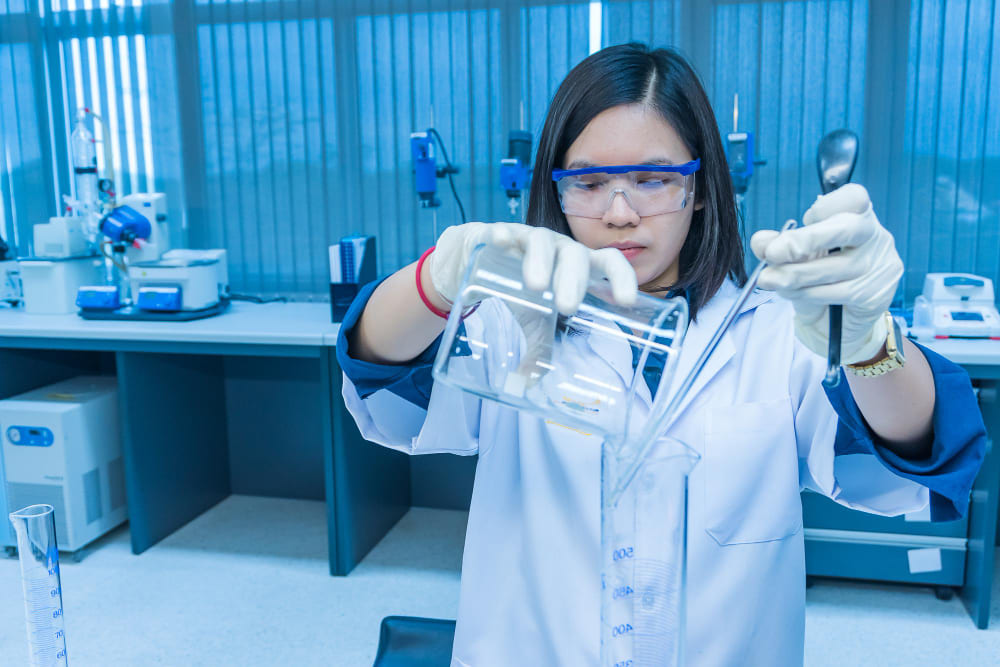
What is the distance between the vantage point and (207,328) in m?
2.48

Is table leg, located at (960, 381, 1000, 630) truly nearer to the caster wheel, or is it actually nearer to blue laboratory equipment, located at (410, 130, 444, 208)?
the caster wheel

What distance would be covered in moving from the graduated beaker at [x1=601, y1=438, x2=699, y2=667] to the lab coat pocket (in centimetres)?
32

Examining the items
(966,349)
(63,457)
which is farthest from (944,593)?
(63,457)

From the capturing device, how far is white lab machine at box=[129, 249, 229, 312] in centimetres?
266

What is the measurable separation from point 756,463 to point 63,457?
2.31 m

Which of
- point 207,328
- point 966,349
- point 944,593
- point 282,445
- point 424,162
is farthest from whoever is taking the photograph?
point 282,445

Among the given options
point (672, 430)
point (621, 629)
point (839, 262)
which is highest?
point (839, 262)

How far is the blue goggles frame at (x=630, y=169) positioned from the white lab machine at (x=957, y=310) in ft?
4.77

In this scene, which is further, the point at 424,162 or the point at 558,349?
the point at 424,162

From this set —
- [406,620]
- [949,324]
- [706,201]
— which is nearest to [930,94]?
[949,324]

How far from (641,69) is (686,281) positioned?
31cm

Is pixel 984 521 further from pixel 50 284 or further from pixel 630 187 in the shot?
pixel 50 284

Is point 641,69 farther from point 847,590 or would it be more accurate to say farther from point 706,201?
point 847,590

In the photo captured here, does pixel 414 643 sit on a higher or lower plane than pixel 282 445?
higher
